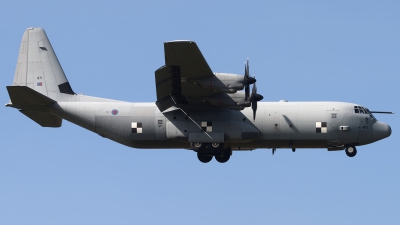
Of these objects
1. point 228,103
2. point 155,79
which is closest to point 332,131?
point 228,103

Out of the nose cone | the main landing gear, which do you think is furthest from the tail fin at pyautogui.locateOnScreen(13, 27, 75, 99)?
the nose cone

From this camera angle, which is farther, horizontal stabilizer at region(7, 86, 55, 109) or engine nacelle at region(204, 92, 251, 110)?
horizontal stabilizer at region(7, 86, 55, 109)

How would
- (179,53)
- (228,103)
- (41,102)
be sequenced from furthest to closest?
(41,102) → (228,103) → (179,53)

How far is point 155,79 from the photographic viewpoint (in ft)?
128

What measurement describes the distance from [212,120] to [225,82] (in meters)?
4.08

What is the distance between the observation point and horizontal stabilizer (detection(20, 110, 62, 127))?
140 ft

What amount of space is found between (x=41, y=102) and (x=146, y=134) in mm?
5757

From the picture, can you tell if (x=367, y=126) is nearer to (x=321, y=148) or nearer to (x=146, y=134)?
(x=321, y=148)

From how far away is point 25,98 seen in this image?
40375mm

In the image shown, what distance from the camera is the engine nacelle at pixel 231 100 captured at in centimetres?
3859

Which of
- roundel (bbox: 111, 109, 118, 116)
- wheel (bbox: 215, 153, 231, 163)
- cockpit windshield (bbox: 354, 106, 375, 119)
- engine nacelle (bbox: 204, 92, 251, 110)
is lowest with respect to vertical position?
wheel (bbox: 215, 153, 231, 163)

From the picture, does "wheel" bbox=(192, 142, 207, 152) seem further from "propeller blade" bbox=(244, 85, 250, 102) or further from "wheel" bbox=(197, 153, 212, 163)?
"propeller blade" bbox=(244, 85, 250, 102)

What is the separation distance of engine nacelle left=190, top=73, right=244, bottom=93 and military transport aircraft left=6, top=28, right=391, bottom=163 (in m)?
1.67

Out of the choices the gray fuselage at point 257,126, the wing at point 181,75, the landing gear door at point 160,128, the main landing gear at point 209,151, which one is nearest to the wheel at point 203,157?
the main landing gear at point 209,151
